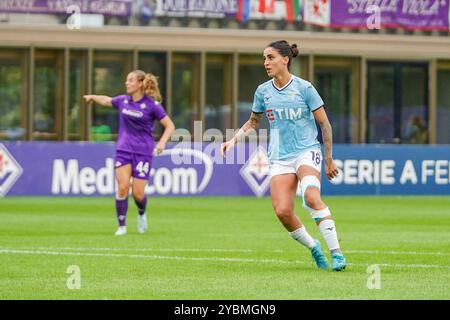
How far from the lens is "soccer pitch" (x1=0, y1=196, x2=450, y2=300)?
10.6 metres

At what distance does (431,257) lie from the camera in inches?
559

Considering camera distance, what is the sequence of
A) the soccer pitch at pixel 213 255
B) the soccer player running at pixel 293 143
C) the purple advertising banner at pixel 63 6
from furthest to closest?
the purple advertising banner at pixel 63 6
the soccer player running at pixel 293 143
the soccer pitch at pixel 213 255

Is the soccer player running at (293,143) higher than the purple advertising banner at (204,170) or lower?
higher

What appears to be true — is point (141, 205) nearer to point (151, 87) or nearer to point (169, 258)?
point (151, 87)

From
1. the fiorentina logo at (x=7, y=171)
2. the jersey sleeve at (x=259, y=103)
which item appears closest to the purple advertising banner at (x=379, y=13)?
the fiorentina logo at (x=7, y=171)

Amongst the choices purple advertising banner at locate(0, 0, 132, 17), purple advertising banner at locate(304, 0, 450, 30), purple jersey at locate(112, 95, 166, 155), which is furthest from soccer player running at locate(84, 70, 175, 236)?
purple advertising banner at locate(304, 0, 450, 30)

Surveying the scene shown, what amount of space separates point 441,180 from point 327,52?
7115 mm

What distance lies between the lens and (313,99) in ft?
40.9

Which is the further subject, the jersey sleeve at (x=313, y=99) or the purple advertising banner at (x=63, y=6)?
the purple advertising banner at (x=63, y=6)

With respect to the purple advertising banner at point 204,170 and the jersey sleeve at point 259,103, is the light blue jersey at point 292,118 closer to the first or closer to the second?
the jersey sleeve at point 259,103

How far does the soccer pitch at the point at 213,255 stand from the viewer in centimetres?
1059

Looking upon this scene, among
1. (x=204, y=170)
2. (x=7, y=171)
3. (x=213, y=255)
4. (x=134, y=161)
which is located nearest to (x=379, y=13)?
(x=204, y=170)
